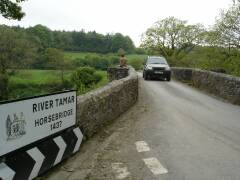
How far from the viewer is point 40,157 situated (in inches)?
240

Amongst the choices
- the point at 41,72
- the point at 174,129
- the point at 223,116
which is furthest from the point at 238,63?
the point at 41,72

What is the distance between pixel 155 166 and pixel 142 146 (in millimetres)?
1542

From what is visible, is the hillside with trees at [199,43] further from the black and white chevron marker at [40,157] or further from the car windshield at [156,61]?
the black and white chevron marker at [40,157]

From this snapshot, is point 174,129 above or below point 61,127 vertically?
below

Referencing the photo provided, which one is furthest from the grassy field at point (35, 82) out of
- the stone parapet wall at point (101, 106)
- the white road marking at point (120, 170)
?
the white road marking at point (120, 170)

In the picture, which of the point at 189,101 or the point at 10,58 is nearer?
the point at 189,101

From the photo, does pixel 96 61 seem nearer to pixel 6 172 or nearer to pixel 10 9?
pixel 10 9

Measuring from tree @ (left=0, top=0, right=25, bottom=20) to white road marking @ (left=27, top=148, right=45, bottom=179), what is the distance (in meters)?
14.6

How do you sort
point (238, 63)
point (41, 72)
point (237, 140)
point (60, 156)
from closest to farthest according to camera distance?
point (60, 156) → point (237, 140) → point (238, 63) → point (41, 72)

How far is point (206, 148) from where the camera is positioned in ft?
26.9

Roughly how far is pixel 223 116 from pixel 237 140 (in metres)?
4.32

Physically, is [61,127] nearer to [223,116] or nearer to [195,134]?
[195,134]

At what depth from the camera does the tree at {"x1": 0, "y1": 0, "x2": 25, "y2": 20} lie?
63.3 ft

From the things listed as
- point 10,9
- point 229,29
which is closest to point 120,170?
point 10,9
